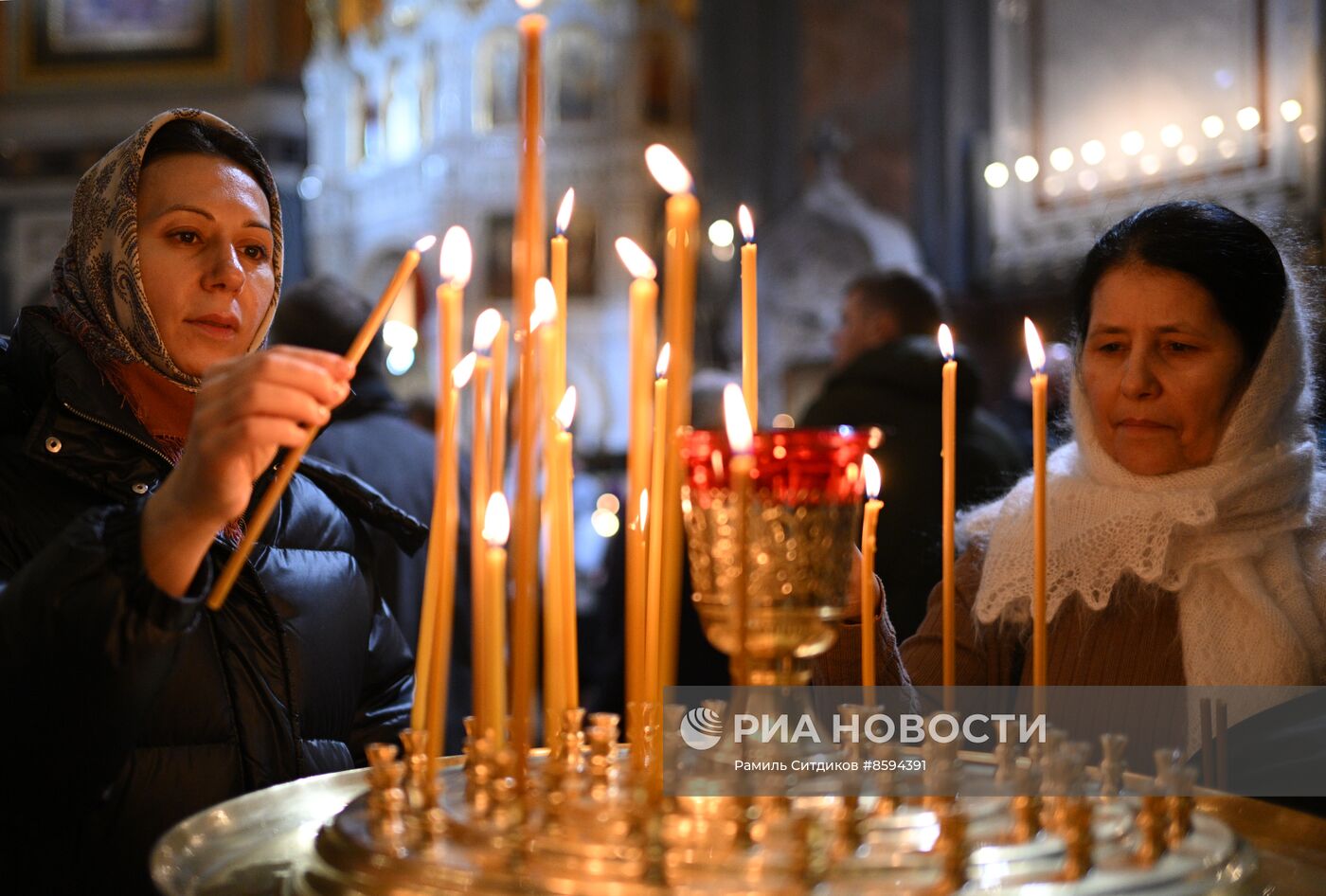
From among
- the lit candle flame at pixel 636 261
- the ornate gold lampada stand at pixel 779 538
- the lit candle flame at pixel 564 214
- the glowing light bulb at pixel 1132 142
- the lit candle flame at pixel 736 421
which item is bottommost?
the ornate gold lampada stand at pixel 779 538

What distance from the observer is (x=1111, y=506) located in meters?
1.64

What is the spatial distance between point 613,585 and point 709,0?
8.96 meters

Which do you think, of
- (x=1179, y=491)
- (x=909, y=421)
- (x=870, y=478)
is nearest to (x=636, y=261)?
(x=870, y=478)

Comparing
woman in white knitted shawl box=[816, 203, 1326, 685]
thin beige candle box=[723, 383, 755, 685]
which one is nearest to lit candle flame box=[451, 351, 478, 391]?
thin beige candle box=[723, 383, 755, 685]

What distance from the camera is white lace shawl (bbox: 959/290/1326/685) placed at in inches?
60.4

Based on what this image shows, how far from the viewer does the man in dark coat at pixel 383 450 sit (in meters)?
2.67

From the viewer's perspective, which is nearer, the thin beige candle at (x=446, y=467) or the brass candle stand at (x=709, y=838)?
the brass candle stand at (x=709, y=838)

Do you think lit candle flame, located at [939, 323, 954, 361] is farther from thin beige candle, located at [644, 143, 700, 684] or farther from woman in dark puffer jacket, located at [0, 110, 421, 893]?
woman in dark puffer jacket, located at [0, 110, 421, 893]

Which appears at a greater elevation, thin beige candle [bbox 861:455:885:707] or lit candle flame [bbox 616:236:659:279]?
lit candle flame [bbox 616:236:659:279]

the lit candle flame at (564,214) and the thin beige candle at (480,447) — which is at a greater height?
the lit candle flame at (564,214)

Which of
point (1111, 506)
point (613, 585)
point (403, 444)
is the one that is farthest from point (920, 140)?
point (1111, 506)

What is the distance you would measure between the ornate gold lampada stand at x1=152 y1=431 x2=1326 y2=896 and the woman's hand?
0.68ft

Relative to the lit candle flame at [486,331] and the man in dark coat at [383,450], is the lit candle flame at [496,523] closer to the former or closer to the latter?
the lit candle flame at [486,331]

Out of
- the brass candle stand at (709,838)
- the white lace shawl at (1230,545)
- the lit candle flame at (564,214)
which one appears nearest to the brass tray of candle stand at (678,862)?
the brass candle stand at (709,838)
